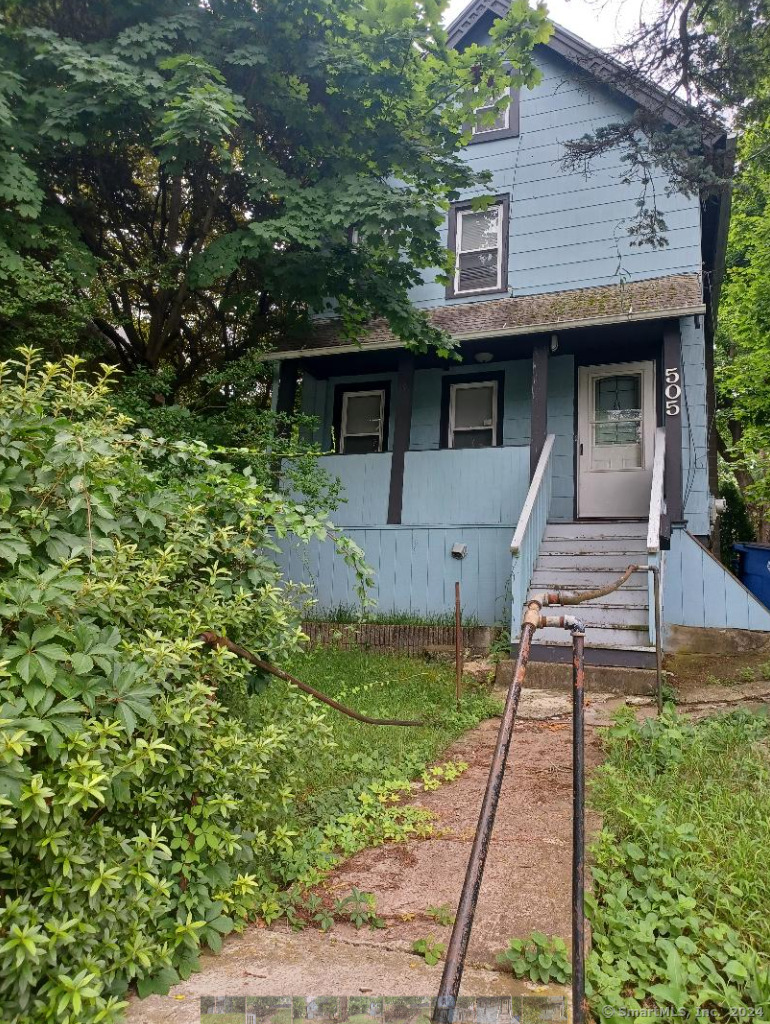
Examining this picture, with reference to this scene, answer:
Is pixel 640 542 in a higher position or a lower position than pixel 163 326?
lower

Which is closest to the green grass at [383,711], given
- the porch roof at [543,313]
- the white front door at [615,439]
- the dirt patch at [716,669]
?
the dirt patch at [716,669]

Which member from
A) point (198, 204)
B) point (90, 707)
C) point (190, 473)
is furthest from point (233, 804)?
point (198, 204)

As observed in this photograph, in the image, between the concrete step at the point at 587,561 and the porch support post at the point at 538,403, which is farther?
the porch support post at the point at 538,403

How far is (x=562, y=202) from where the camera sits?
9.44 metres

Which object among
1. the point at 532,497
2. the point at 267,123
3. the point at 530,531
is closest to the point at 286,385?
the point at 267,123

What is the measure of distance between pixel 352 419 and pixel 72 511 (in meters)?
8.57

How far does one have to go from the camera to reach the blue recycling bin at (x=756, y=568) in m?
8.98

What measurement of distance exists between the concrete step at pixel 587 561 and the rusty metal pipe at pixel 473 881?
5.40 m

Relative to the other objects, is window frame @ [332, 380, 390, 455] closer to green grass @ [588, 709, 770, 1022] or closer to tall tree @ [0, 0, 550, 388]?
tall tree @ [0, 0, 550, 388]

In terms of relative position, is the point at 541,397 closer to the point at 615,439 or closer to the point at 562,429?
the point at 562,429

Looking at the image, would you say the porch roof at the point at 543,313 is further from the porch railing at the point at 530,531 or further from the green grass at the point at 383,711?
the green grass at the point at 383,711

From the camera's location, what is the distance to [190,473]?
361 centimetres

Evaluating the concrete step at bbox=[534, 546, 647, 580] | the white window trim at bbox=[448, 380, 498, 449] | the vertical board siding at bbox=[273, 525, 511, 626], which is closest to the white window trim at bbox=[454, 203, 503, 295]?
the white window trim at bbox=[448, 380, 498, 449]

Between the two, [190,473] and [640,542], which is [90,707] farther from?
[640,542]
